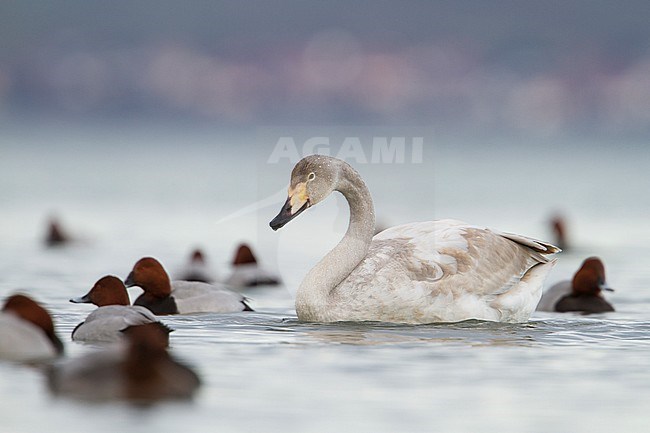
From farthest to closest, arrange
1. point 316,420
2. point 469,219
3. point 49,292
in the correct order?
point 469,219 < point 49,292 < point 316,420

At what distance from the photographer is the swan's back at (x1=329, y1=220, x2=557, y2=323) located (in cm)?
980

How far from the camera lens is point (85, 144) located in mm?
29453

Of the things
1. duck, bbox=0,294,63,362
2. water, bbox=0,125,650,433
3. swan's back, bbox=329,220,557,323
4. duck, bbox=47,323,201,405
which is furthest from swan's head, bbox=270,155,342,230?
duck, bbox=47,323,201,405

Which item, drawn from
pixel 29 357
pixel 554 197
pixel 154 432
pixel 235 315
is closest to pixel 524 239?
pixel 235 315

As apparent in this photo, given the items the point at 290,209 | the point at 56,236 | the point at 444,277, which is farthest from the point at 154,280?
the point at 56,236

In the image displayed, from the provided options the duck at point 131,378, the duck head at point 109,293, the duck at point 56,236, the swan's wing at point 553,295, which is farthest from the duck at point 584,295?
the duck at point 56,236

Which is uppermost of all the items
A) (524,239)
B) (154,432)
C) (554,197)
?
(554,197)

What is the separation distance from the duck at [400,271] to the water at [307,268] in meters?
0.15

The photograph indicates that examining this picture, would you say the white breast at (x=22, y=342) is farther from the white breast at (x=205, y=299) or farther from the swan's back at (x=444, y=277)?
the white breast at (x=205, y=299)

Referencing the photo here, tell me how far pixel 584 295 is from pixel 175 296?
3255 mm

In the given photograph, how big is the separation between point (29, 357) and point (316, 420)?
6.41ft

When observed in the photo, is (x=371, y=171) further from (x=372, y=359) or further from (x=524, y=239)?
(x=372, y=359)

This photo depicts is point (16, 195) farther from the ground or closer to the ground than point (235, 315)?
farther from the ground

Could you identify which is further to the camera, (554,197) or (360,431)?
(554,197)
